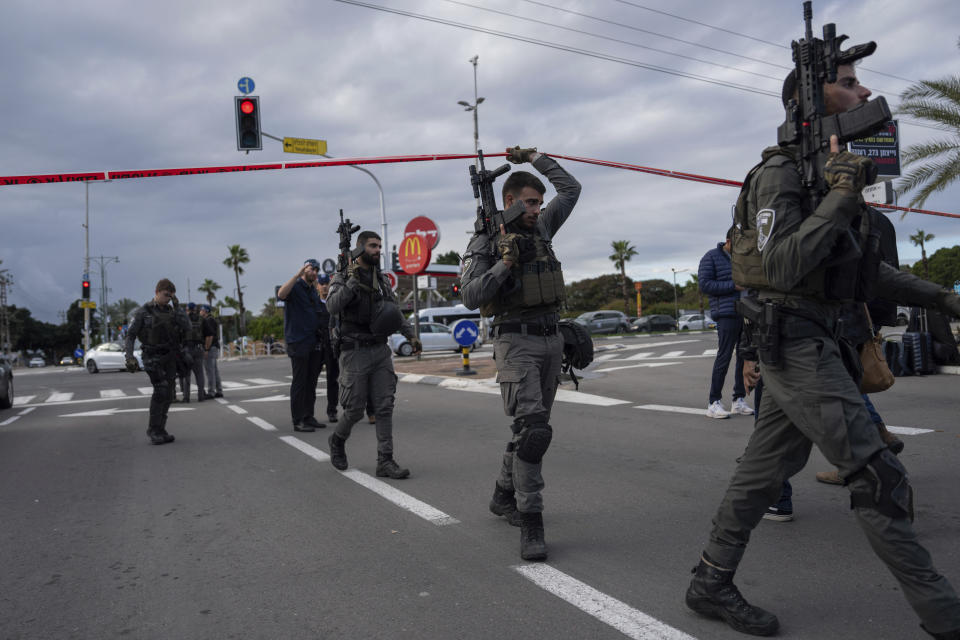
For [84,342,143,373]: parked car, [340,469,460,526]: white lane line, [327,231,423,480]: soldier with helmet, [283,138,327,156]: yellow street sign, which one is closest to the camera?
[340,469,460,526]: white lane line

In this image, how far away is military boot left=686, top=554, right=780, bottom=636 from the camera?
269 centimetres

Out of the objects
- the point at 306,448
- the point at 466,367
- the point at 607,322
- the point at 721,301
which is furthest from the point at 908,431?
the point at 607,322

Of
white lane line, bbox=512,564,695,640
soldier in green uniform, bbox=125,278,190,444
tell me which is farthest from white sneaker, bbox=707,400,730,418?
soldier in green uniform, bbox=125,278,190,444

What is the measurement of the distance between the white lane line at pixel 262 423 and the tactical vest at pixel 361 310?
3.48 metres

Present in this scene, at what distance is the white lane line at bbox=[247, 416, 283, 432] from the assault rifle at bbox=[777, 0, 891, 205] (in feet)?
24.7

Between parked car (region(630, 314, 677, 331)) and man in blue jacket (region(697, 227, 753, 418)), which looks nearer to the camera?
man in blue jacket (region(697, 227, 753, 418))

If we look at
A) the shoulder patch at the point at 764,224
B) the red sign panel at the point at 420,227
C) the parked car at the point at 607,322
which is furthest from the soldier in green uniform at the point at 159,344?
the parked car at the point at 607,322

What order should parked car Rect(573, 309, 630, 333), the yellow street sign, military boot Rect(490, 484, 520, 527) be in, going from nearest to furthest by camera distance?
military boot Rect(490, 484, 520, 527) → the yellow street sign → parked car Rect(573, 309, 630, 333)

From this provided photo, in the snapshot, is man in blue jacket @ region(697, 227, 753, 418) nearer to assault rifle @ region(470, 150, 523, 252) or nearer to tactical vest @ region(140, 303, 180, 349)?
assault rifle @ region(470, 150, 523, 252)

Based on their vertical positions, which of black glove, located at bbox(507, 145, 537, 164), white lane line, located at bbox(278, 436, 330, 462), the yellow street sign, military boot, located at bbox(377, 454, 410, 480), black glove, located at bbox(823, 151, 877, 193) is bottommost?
white lane line, located at bbox(278, 436, 330, 462)

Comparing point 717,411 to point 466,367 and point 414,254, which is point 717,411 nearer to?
point 466,367

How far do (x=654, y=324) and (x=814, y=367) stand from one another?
168ft

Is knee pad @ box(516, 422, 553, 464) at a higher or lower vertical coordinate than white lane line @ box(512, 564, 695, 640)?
higher

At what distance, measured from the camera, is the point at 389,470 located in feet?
18.8
